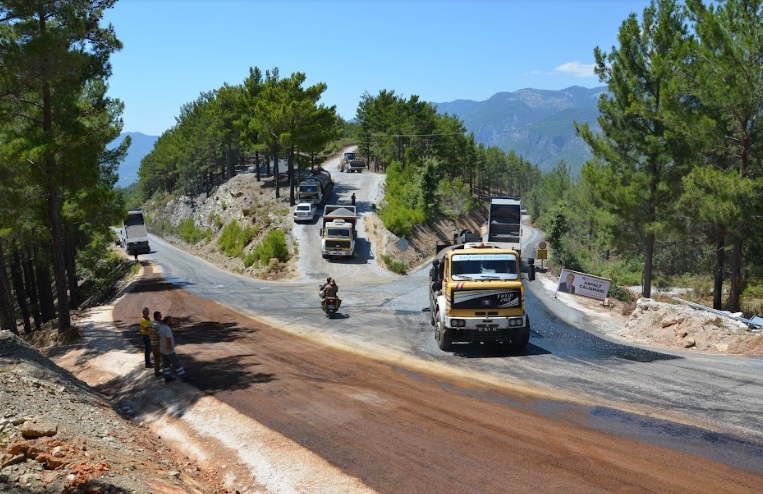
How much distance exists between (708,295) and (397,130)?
5527 centimetres

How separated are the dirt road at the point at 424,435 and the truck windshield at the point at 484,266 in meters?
3.45

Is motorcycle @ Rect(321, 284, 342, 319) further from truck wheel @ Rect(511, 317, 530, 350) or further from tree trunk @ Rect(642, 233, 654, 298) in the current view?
Answer: tree trunk @ Rect(642, 233, 654, 298)

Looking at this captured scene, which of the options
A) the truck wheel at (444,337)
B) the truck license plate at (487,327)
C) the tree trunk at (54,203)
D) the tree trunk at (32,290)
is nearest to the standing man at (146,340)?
the tree trunk at (54,203)

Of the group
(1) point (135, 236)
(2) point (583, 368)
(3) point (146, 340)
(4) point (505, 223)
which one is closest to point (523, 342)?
(2) point (583, 368)

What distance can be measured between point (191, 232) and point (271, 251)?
3363 cm

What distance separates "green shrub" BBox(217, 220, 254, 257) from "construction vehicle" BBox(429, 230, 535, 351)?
37116 mm

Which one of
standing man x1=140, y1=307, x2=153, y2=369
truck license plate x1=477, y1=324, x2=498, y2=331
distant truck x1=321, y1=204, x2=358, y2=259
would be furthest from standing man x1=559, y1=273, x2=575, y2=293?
standing man x1=140, y1=307, x2=153, y2=369

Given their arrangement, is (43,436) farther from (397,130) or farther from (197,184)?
(197,184)

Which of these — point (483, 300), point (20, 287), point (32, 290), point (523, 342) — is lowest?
point (32, 290)

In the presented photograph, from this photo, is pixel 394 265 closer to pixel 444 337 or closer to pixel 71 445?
pixel 444 337

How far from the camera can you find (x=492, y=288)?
54.1ft

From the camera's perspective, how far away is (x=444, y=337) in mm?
17375

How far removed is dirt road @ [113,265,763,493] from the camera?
840cm

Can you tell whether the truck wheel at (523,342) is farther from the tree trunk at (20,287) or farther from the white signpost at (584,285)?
the tree trunk at (20,287)
